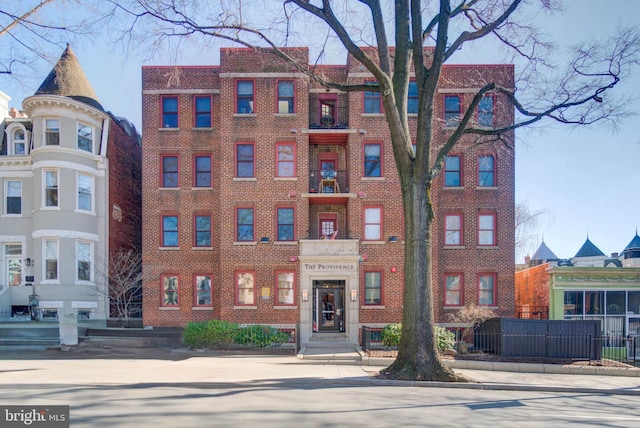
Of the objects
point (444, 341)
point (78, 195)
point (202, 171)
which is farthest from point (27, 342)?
point (444, 341)

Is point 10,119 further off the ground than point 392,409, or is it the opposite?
point 10,119

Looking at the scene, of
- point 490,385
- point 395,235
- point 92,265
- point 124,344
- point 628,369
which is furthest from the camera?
point 92,265

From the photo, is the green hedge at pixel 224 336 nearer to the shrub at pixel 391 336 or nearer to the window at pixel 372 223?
the shrub at pixel 391 336

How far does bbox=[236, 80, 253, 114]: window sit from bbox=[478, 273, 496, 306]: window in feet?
46.5

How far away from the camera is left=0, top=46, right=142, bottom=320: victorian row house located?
2191 centimetres

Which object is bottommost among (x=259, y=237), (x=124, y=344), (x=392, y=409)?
(x=124, y=344)

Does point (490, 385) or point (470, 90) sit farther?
point (470, 90)

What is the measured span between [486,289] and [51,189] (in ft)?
72.5

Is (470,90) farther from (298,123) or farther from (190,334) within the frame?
(190,334)

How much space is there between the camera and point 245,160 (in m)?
21.9

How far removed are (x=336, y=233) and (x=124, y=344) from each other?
1040 cm

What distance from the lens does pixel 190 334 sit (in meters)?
18.5

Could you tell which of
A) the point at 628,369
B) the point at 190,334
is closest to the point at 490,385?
the point at 628,369

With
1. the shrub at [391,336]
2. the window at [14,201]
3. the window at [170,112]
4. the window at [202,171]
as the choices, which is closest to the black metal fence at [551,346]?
the shrub at [391,336]
